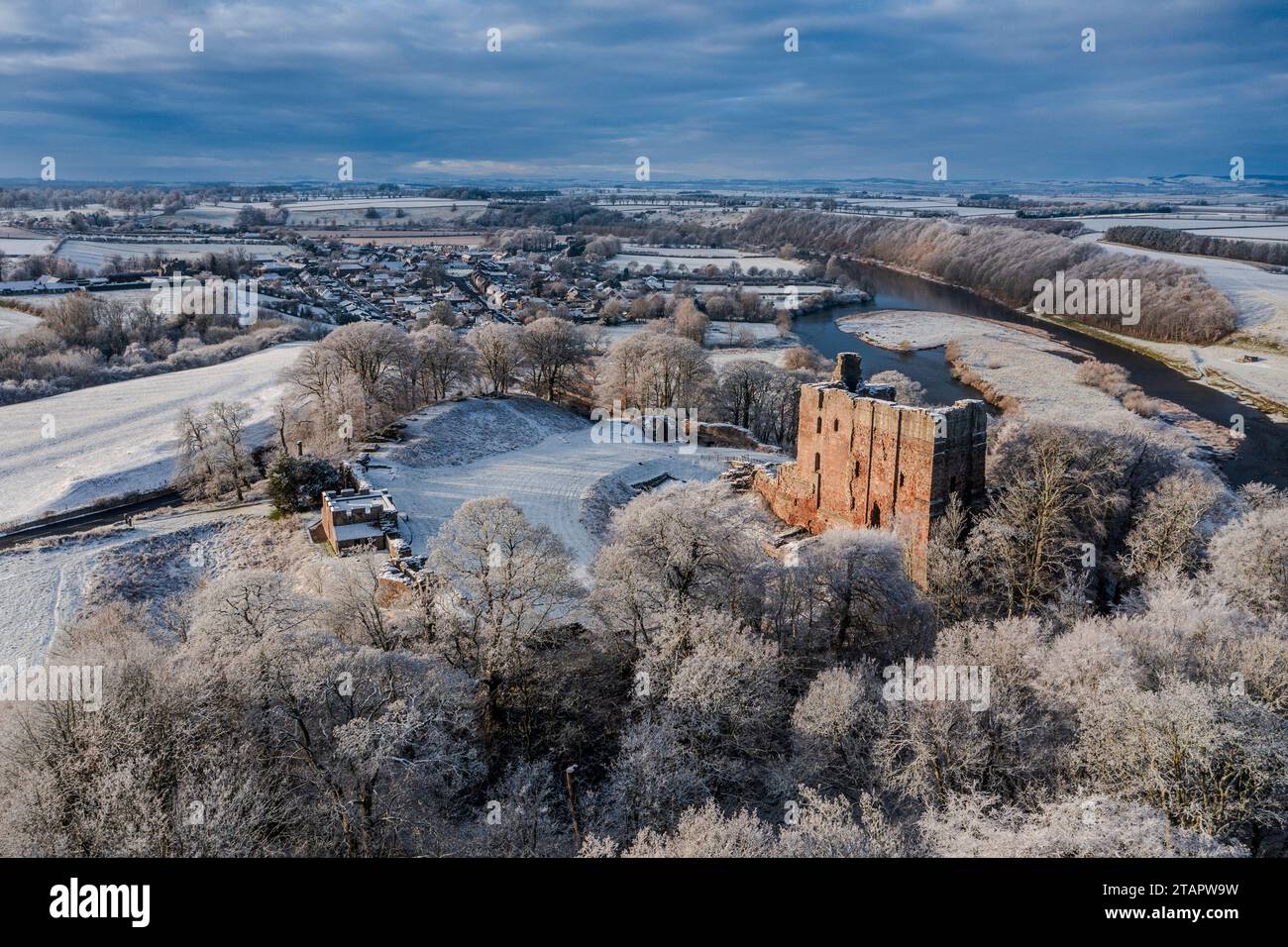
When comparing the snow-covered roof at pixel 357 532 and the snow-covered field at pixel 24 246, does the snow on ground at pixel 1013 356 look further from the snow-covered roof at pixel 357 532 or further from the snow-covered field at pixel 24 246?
the snow-covered field at pixel 24 246

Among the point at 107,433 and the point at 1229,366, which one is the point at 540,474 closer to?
the point at 107,433

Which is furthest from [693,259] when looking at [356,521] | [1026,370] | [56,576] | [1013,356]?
[56,576]

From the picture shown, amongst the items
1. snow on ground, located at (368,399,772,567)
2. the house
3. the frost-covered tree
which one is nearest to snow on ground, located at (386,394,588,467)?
snow on ground, located at (368,399,772,567)

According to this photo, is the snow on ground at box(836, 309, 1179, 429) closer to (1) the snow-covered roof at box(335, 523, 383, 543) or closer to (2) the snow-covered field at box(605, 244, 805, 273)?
(1) the snow-covered roof at box(335, 523, 383, 543)

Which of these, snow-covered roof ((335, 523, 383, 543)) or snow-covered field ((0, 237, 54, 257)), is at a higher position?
snow-covered field ((0, 237, 54, 257))

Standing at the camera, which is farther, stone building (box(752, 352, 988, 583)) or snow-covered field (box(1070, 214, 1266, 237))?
snow-covered field (box(1070, 214, 1266, 237))
